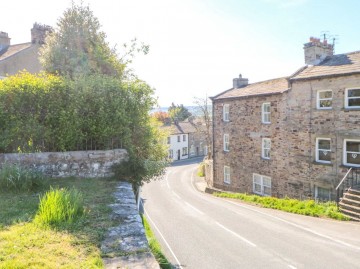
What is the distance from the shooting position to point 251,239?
40.9 ft

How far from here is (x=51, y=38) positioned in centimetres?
1580

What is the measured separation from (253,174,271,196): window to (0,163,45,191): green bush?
19414mm

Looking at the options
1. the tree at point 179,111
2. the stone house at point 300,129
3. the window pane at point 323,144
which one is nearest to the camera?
the stone house at point 300,129

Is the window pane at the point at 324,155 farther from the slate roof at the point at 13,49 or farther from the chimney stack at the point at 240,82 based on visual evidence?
the slate roof at the point at 13,49

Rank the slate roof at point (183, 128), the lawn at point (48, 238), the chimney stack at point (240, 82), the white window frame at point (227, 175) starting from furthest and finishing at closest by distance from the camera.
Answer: the slate roof at point (183, 128), the chimney stack at point (240, 82), the white window frame at point (227, 175), the lawn at point (48, 238)

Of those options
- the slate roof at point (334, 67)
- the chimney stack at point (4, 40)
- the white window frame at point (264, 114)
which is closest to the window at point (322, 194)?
the white window frame at point (264, 114)

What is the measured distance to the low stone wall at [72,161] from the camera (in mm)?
8797

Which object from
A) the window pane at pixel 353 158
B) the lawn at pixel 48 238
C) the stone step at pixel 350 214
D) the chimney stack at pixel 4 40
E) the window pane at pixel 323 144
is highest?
the chimney stack at pixel 4 40

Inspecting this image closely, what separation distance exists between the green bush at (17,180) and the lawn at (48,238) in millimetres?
795

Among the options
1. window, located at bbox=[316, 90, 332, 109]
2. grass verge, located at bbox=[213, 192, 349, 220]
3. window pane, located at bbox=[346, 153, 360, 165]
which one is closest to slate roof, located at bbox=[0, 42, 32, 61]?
grass verge, located at bbox=[213, 192, 349, 220]

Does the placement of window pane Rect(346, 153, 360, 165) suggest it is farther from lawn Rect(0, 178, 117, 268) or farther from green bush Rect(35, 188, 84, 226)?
green bush Rect(35, 188, 84, 226)

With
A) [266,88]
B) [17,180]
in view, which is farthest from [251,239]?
[266,88]

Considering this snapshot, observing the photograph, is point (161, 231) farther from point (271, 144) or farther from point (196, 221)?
point (271, 144)

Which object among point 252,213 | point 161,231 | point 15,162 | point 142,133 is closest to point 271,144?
point 252,213
